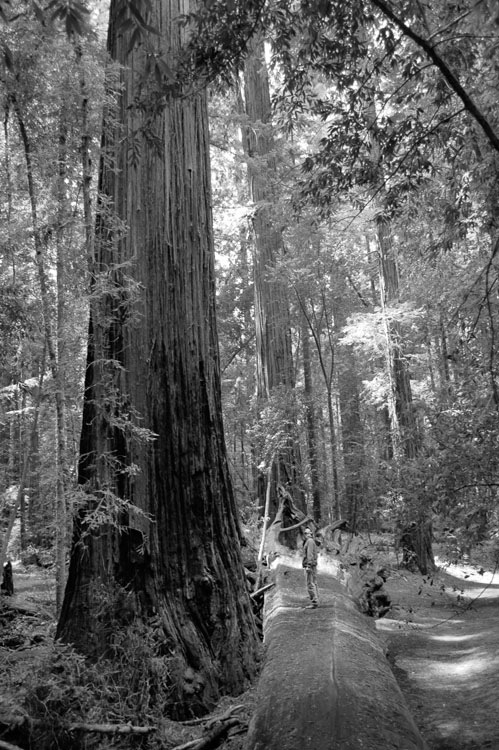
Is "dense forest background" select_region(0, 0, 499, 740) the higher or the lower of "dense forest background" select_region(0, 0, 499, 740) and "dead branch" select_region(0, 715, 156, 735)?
the higher

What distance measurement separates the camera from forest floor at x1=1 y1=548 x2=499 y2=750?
5.58m

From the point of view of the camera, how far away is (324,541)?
11.7 meters

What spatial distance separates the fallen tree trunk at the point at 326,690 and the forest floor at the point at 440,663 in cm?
39

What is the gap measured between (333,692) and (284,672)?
712 millimetres

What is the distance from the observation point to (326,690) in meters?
4.61

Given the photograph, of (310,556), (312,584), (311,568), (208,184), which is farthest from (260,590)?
(208,184)

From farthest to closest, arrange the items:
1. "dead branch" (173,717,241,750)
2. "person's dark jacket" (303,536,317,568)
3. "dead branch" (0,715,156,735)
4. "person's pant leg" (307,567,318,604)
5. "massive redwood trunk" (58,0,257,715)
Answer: "person's pant leg" (307,567,318,604)
"person's dark jacket" (303,536,317,568)
"massive redwood trunk" (58,0,257,715)
"dead branch" (173,717,241,750)
"dead branch" (0,715,156,735)

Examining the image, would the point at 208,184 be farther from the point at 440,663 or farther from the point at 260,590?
the point at 440,663

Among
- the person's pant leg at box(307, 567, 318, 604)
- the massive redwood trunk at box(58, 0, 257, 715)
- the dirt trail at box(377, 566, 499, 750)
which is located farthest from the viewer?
the person's pant leg at box(307, 567, 318, 604)

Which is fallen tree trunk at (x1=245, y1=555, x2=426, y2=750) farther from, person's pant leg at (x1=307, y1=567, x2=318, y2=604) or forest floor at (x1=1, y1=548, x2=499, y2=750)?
forest floor at (x1=1, y1=548, x2=499, y2=750)

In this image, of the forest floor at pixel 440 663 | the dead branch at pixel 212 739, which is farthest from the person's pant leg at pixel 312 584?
the dead branch at pixel 212 739

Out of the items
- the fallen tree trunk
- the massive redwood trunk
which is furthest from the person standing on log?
the massive redwood trunk

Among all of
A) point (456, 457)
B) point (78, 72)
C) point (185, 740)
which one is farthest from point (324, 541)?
point (78, 72)

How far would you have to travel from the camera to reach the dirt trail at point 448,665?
19.3ft
